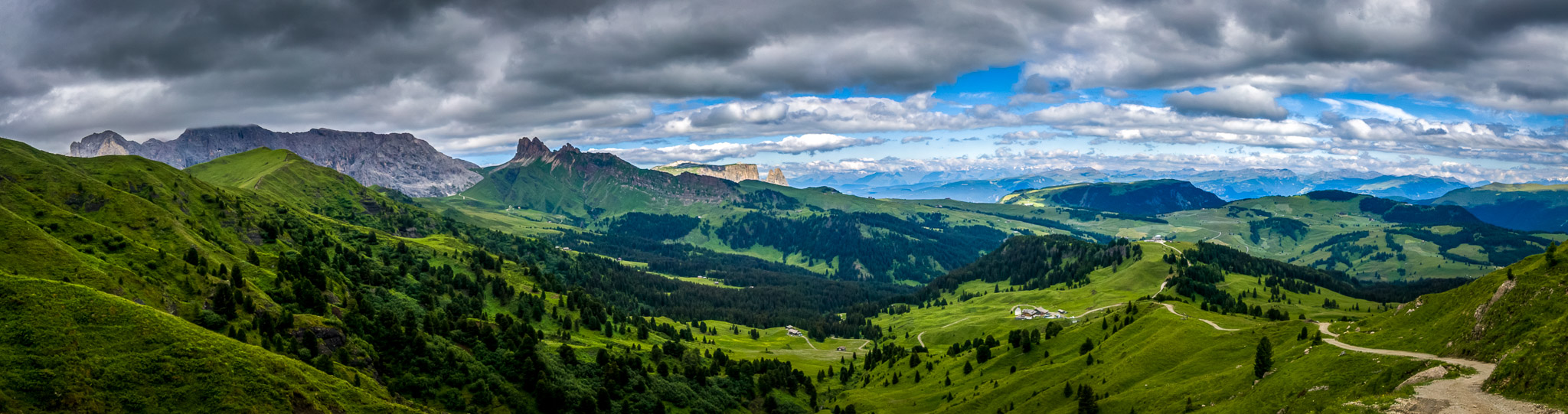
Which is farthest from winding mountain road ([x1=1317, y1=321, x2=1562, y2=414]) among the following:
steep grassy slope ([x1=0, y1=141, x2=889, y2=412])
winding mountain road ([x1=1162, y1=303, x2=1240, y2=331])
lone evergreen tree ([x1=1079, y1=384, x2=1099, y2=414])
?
steep grassy slope ([x1=0, y1=141, x2=889, y2=412])

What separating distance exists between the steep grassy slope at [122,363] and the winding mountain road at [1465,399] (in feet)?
343

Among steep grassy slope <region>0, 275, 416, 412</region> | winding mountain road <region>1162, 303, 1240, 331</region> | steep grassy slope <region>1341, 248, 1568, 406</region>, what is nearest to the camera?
steep grassy slope <region>1341, 248, 1568, 406</region>

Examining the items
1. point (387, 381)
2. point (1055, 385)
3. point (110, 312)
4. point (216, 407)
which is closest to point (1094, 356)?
point (1055, 385)

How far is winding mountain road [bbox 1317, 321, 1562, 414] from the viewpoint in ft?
168

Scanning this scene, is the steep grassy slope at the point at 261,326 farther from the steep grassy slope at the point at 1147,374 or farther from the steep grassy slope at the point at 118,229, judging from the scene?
the steep grassy slope at the point at 1147,374

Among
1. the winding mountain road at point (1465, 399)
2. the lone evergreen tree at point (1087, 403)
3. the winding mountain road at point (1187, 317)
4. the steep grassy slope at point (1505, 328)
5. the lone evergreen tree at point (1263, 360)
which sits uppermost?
the steep grassy slope at point (1505, 328)

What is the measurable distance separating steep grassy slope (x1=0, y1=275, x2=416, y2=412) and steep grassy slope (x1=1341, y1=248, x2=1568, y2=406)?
110724 millimetres

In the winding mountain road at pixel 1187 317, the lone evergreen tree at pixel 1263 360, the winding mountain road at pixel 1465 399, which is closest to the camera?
the winding mountain road at pixel 1465 399

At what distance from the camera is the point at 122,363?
69688mm

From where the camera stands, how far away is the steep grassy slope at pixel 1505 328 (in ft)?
171

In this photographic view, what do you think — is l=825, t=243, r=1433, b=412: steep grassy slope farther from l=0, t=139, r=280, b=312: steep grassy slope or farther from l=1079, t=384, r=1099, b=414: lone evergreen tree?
l=0, t=139, r=280, b=312: steep grassy slope

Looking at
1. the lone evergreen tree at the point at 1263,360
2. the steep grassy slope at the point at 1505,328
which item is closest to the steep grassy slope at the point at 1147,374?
the lone evergreen tree at the point at 1263,360

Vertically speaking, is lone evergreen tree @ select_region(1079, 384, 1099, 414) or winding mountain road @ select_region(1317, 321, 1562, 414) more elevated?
winding mountain road @ select_region(1317, 321, 1562, 414)

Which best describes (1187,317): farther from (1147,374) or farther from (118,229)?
(118,229)
